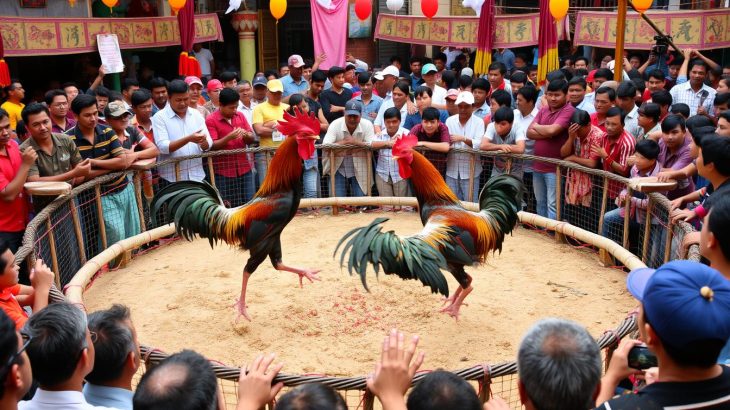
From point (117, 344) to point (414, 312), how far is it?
3.18 m

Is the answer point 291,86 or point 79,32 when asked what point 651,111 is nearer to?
point 291,86

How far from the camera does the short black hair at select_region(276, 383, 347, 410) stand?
7.00ft

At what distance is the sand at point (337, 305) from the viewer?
4.93 metres

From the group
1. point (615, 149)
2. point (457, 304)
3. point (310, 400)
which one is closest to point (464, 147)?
point (615, 149)

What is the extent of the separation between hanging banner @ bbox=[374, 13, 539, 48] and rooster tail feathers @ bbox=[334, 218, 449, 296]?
726 centimetres

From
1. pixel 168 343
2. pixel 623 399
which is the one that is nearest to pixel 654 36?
pixel 168 343

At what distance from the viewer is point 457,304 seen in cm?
526

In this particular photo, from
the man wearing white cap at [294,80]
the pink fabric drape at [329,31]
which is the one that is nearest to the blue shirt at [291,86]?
the man wearing white cap at [294,80]

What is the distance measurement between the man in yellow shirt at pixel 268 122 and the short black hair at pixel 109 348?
527 cm

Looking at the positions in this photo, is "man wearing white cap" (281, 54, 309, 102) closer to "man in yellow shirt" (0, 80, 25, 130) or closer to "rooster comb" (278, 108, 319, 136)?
"man in yellow shirt" (0, 80, 25, 130)

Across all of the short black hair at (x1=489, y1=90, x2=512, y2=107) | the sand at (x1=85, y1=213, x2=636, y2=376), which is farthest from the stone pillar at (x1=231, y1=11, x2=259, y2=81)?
the sand at (x1=85, y1=213, x2=636, y2=376)

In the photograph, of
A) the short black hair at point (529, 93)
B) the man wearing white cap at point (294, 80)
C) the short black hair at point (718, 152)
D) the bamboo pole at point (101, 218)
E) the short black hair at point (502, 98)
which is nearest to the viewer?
the short black hair at point (718, 152)

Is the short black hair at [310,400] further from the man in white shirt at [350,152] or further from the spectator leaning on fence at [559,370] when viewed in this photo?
the man in white shirt at [350,152]

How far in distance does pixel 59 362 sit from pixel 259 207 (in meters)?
2.96
